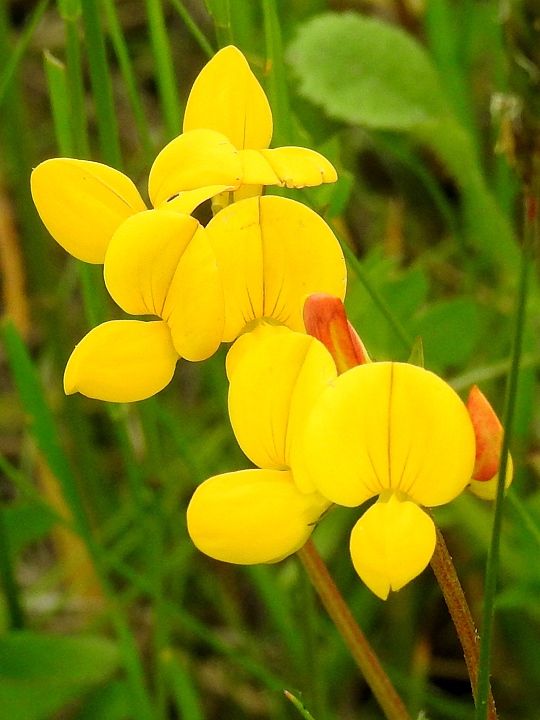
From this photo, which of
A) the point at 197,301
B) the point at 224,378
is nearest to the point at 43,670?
the point at 224,378

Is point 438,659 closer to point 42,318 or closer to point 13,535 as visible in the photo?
point 13,535

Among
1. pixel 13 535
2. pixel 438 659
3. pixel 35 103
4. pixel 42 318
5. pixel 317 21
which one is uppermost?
pixel 317 21

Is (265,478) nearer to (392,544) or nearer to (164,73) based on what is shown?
(392,544)

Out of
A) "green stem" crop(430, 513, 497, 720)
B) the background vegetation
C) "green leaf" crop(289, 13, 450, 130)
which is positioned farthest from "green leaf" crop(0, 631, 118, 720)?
"green leaf" crop(289, 13, 450, 130)

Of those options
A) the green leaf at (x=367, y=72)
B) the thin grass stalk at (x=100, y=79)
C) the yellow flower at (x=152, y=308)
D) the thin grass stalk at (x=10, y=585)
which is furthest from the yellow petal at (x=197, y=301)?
the green leaf at (x=367, y=72)

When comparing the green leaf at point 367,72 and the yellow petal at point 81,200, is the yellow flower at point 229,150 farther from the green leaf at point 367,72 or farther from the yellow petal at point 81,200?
the green leaf at point 367,72

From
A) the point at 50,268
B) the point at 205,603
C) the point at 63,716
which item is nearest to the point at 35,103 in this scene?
the point at 50,268

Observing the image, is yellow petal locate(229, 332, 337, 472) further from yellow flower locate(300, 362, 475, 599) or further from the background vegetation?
the background vegetation
